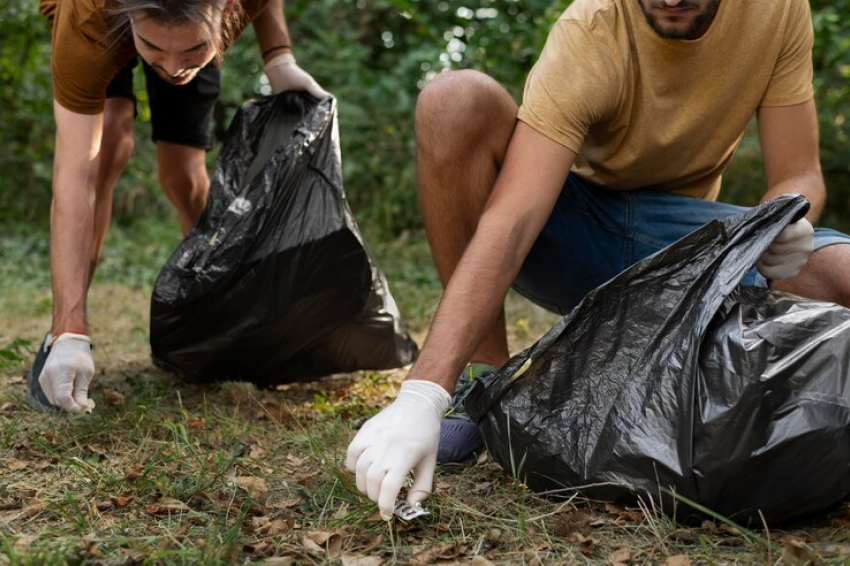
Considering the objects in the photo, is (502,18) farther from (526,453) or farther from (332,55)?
(526,453)

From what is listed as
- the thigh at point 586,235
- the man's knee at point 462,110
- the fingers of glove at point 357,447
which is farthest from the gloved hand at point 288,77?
the fingers of glove at point 357,447

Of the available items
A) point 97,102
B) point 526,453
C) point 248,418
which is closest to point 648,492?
point 526,453

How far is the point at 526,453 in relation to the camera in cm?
155

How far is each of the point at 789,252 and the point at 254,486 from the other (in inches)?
44.9

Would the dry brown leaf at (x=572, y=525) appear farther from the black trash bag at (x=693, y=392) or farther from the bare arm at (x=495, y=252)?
the bare arm at (x=495, y=252)

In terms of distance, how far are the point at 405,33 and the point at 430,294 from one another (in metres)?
2.89

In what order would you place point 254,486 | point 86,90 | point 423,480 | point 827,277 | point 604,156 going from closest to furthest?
point 423,480 → point 254,486 → point 827,277 → point 604,156 → point 86,90

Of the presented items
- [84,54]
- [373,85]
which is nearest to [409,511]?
[84,54]

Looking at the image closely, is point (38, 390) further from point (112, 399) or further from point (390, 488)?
point (390, 488)

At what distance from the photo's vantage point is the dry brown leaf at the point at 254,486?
161cm

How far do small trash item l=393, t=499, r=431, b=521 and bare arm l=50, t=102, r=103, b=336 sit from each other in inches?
43.8

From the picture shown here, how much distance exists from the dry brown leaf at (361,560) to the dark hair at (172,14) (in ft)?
4.25

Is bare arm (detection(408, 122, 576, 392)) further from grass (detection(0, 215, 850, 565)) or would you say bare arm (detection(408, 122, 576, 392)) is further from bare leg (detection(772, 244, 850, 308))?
bare leg (detection(772, 244, 850, 308))

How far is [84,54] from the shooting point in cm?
204
